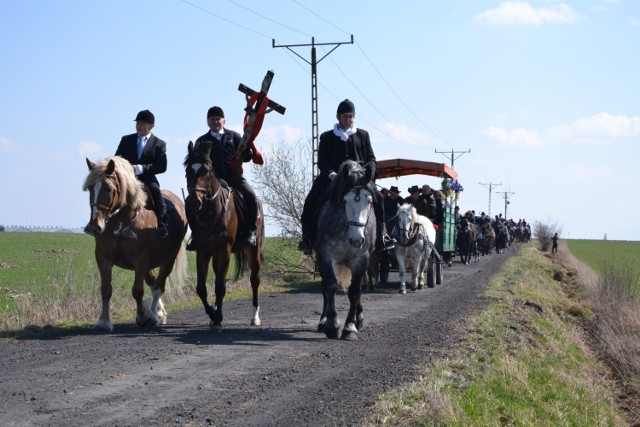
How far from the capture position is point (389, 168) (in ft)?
78.2

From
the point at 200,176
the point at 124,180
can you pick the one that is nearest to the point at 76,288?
the point at 124,180

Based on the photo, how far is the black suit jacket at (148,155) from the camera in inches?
441

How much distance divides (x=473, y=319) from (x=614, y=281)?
37.3 ft

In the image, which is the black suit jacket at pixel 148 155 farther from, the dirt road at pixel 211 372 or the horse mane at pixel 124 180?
the dirt road at pixel 211 372

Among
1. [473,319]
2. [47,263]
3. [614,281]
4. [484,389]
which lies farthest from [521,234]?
[484,389]

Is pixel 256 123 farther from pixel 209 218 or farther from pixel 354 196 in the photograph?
pixel 354 196

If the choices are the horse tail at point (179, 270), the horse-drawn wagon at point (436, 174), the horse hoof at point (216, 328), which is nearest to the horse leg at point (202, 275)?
the horse hoof at point (216, 328)

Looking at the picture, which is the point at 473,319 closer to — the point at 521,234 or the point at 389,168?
the point at 389,168

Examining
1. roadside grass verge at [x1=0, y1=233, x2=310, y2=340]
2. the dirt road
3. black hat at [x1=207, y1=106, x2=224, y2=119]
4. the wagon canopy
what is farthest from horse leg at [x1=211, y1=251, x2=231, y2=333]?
the wagon canopy

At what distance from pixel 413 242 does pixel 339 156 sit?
8.80 meters

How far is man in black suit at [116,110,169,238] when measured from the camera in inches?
439

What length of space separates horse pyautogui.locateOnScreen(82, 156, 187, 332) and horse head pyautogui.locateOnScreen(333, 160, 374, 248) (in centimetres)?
260

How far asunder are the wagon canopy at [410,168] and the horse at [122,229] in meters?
12.4

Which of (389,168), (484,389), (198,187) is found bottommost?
(484,389)
